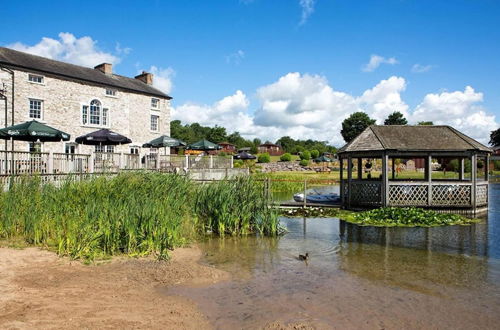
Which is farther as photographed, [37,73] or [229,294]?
[37,73]

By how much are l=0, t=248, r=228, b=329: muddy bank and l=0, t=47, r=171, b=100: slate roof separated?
866 inches

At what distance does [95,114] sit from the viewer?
29953 millimetres

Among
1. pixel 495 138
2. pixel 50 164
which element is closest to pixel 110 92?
pixel 50 164

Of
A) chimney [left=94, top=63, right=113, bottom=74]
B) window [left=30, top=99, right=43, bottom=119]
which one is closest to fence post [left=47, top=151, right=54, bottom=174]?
window [left=30, top=99, right=43, bottom=119]

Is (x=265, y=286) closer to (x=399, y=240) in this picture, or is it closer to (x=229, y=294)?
(x=229, y=294)

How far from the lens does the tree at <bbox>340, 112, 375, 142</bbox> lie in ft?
272

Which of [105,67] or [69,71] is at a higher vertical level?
[105,67]

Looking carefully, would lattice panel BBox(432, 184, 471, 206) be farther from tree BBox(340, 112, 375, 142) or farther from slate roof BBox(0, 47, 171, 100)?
tree BBox(340, 112, 375, 142)

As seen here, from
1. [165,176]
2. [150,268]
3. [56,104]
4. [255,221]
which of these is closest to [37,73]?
[56,104]

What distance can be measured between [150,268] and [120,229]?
64.4 inches

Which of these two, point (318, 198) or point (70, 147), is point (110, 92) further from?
point (318, 198)

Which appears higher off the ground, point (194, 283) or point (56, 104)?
point (56, 104)

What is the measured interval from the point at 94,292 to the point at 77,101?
84.6ft

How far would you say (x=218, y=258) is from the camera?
9547 millimetres
